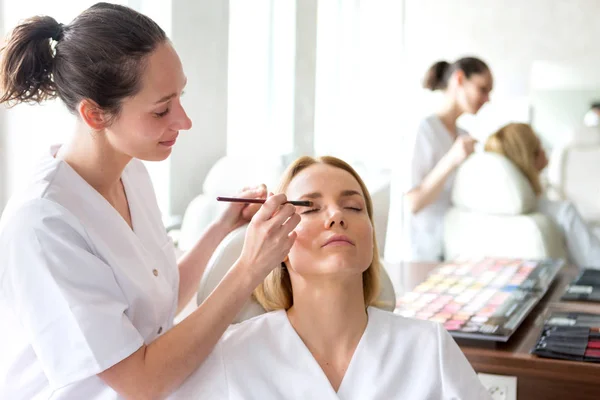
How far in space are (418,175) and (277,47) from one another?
598 mm

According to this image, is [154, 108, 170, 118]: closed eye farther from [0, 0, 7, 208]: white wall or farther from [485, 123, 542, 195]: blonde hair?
[485, 123, 542, 195]: blonde hair

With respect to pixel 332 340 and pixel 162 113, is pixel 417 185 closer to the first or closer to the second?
pixel 332 340

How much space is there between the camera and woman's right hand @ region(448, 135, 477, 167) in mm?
2398

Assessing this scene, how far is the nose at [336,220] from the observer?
4.33 feet

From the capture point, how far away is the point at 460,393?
49.3 inches

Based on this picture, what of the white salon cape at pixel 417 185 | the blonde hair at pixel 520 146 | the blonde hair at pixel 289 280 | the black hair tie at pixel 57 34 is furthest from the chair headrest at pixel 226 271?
the blonde hair at pixel 520 146

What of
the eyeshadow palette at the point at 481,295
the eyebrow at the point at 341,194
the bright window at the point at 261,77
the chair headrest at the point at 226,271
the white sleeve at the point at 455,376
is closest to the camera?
the white sleeve at the point at 455,376

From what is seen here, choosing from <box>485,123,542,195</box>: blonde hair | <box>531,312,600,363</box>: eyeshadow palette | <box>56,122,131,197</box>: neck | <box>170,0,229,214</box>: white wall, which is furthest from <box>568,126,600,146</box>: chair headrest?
<box>56,122,131,197</box>: neck

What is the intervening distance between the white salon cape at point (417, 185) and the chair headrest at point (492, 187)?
0.14 ft

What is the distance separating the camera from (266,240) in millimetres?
1177

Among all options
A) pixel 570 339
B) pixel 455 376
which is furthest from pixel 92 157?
pixel 570 339

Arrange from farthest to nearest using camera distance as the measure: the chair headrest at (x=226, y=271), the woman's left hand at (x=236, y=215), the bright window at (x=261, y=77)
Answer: the bright window at (x=261, y=77) → the woman's left hand at (x=236, y=215) → the chair headrest at (x=226, y=271)

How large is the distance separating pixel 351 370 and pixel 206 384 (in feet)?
Answer: 0.78

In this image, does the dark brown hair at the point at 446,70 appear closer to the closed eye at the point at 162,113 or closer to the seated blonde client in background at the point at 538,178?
the seated blonde client in background at the point at 538,178
